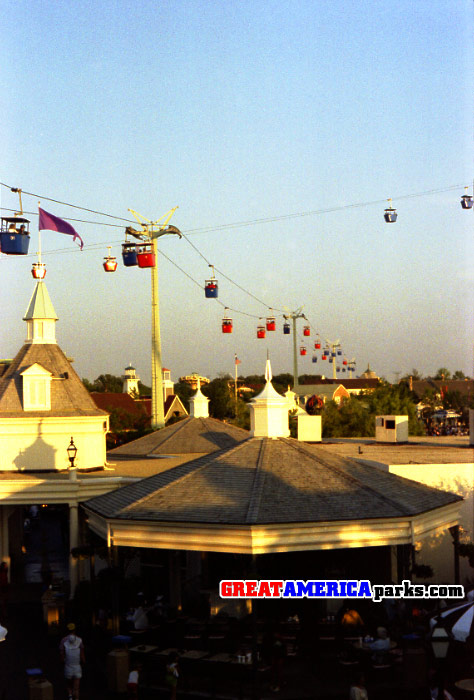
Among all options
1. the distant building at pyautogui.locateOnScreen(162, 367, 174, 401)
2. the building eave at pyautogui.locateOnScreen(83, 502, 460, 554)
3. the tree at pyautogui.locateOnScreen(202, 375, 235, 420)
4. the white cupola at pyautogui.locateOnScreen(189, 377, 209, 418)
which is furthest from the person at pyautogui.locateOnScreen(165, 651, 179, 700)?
the distant building at pyautogui.locateOnScreen(162, 367, 174, 401)

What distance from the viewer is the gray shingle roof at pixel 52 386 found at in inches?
1251

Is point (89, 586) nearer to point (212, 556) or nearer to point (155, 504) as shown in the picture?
point (212, 556)

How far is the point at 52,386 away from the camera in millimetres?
32844

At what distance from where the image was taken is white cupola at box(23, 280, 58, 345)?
113 feet

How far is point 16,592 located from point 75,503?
4.45 metres

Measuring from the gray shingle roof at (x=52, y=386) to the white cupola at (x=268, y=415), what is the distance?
972 cm

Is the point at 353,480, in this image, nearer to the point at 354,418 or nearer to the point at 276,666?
the point at 276,666

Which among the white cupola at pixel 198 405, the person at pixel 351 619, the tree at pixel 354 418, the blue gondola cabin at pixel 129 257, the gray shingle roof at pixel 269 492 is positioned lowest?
the person at pixel 351 619

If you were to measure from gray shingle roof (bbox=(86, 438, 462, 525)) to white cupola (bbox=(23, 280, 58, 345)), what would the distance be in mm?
12502

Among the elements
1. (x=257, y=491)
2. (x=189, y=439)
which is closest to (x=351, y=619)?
(x=257, y=491)

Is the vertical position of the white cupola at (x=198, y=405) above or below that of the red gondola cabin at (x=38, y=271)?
below

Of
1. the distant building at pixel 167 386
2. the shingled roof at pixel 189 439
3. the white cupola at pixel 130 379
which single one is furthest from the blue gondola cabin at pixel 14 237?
the white cupola at pixel 130 379

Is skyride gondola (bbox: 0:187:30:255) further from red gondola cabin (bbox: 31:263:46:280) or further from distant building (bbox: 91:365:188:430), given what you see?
distant building (bbox: 91:365:188:430)

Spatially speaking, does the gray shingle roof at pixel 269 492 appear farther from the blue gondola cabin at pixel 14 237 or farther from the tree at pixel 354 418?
the tree at pixel 354 418
